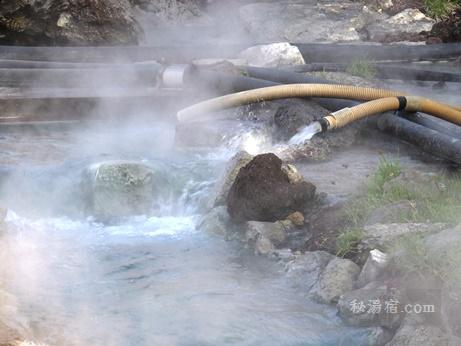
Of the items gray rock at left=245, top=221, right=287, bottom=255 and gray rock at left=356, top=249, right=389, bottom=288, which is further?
gray rock at left=245, top=221, right=287, bottom=255

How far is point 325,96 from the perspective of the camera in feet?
24.9

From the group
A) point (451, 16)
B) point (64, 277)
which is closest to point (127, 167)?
point (64, 277)

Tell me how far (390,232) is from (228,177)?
1926mm

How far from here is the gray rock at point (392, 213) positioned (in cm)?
518

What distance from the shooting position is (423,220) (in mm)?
5043

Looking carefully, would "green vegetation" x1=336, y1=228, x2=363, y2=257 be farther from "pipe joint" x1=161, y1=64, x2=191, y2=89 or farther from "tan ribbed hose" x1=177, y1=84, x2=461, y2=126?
"pipe joint" x1=161, y1=64, x2=191, y2=89

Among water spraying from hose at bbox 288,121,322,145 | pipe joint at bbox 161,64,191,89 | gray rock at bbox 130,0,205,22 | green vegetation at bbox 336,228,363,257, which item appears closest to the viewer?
green vegetation at bbox 336,228,363,257

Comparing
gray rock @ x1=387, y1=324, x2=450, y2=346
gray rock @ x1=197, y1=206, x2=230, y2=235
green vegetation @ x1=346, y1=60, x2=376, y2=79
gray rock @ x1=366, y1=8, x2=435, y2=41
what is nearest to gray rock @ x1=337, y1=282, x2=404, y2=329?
gray rock @ x1=387, y1=324, x2=450, y2=346

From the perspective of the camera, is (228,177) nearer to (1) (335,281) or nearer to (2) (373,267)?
(1) (335,281)

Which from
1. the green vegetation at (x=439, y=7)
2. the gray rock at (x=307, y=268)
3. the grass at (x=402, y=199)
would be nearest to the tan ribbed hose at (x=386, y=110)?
the grass at (x=402, y=199)

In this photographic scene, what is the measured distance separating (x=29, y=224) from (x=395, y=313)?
3514 millimetres

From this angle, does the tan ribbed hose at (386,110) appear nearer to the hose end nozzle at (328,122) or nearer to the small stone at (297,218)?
the hose end nozzle at (328,122)

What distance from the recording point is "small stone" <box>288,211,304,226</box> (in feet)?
19.2

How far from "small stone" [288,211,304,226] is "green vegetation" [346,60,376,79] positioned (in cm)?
414
